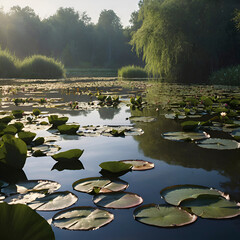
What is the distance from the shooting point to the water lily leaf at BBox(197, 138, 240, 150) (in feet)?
6.98

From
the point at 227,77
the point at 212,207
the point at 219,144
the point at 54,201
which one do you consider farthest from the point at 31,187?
the point at 227,77

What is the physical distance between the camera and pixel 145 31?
39.8 feet

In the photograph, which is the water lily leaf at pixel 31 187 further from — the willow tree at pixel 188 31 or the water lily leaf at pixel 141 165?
the willow tree at pixel 188 31

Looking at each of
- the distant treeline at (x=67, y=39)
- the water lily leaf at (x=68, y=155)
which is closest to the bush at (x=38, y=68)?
the water lily leaf at (x=68, y=155)

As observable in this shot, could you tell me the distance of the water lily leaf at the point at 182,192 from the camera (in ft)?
4.15

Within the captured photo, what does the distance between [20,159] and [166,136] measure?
1.26 meters

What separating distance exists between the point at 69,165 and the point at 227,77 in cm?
989

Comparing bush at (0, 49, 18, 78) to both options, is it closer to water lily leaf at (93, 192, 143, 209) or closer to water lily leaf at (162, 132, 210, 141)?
water lily leaf at (162, 132, 210, 141)

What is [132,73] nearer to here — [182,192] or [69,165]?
[69,165]

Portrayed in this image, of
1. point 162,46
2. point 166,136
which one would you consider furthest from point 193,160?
point 162,46

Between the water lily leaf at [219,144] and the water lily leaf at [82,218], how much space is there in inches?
48.6

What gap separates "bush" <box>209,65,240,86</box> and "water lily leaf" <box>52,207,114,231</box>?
10018 millimetres

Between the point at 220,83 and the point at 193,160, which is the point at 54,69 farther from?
the point at 193,160

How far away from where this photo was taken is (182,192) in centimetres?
134
